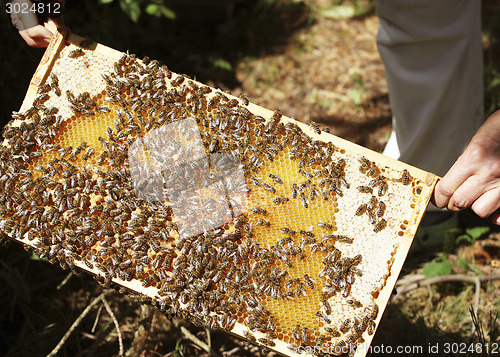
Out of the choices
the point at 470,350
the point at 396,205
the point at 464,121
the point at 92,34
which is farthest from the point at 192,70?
the point at 470,350

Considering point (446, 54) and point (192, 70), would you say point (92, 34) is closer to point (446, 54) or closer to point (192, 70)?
point (192, 70)

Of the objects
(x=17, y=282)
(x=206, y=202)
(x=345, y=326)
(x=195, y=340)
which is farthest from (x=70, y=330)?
(x=345, y=326)

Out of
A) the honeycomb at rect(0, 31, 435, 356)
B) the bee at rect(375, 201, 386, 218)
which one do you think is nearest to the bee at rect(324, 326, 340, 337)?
the honeycomb at rect(0, 31, 435, 356)

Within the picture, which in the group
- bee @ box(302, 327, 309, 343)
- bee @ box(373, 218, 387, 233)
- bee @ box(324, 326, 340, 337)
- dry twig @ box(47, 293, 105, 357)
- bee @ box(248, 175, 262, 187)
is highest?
bee @ box(373, 218, 387, 233)

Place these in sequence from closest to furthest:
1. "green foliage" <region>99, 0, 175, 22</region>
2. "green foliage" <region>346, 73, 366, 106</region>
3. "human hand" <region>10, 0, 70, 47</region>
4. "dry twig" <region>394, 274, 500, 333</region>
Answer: "human hand" <region>10, 0, 70, 47</region> < "dry twig" <region>394, 274, 500, 333</region> < "green foliage" <region>99, 0, 175, 22</region> < "green foliage" <region>346, 73, 366, 106</region>

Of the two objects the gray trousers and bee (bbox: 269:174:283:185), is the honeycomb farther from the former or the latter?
the gray trousers

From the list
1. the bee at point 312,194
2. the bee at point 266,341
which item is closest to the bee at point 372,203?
the bee at point 312,194
